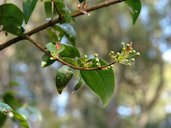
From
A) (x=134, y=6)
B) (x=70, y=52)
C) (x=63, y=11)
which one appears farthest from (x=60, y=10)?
(x=134, y=6)

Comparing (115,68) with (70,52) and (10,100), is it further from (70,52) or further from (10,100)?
(70,52)

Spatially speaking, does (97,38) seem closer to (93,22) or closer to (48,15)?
(93,22)

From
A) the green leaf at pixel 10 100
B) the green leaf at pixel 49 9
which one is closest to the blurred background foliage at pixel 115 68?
the green leaf at pixel 10 100

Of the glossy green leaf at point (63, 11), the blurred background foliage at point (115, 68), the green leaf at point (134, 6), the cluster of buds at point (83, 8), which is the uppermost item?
the blurred background foliage at point (115, 68)

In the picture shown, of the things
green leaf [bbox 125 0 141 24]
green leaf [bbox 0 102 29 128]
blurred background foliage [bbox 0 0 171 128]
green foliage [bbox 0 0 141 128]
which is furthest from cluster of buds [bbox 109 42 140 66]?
blurred background foliage [bbox 0 0 171 128]

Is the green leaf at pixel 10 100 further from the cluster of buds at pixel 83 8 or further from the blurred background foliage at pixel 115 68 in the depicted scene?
the blurred background foliage at pixel 115 68

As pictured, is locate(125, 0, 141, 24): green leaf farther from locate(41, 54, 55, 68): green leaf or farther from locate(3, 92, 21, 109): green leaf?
locate(3, 92, 21, 109): green leaf

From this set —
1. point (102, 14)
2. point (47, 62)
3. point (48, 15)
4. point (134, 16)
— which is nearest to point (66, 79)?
point (47, 62)
